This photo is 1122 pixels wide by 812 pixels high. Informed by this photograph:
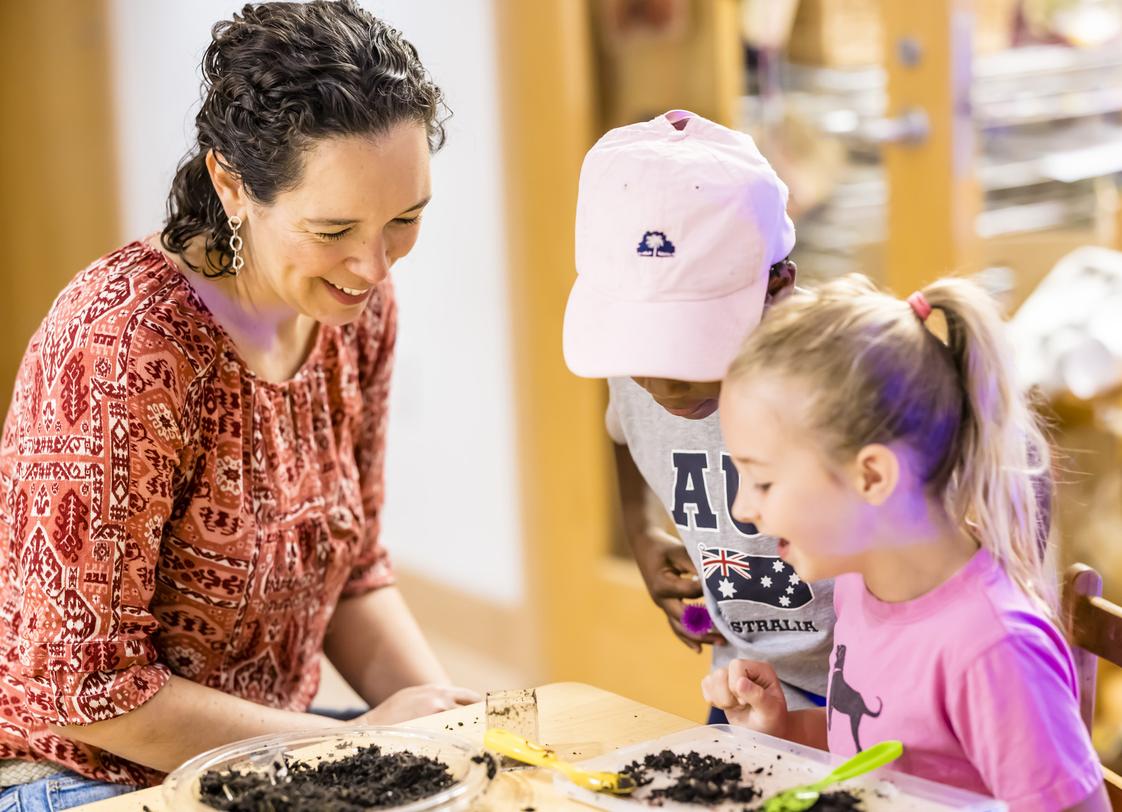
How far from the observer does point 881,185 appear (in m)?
2.49

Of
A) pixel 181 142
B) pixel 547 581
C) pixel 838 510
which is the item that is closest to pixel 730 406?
pixel 838 510

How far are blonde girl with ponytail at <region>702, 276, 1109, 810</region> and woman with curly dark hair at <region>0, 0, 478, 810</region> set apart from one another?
0.48m

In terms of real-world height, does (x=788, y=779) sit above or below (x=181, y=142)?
below

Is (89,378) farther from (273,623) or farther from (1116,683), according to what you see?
(1116,683)

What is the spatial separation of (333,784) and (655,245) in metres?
0.52

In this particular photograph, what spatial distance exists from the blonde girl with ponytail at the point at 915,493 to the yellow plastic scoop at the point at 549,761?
0.67ft

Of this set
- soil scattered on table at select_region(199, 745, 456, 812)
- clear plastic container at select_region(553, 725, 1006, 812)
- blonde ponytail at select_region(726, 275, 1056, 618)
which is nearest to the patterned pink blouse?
soil scattered on table at select_region(199, 745, 456, 812)

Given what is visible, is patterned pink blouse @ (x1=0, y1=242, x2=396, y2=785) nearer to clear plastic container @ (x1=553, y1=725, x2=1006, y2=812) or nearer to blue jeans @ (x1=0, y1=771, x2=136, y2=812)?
blue jeans @ (x1=0, y1=771, x2=136, y2=812)

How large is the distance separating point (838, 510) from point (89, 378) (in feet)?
2.42

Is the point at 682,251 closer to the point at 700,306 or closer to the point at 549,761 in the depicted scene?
the point at 700,306

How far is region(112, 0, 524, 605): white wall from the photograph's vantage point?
3.35 meters

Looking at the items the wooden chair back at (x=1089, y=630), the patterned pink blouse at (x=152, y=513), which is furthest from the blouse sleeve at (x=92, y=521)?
the wooden chair back at (x=1089, y=630)

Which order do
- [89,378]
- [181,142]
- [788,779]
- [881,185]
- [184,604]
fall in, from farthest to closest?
[181,142]
[881,185]
[184,604]
[89,378]
[788,779]

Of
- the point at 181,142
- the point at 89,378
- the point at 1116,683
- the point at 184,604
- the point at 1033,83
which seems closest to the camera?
the point at 89,378
